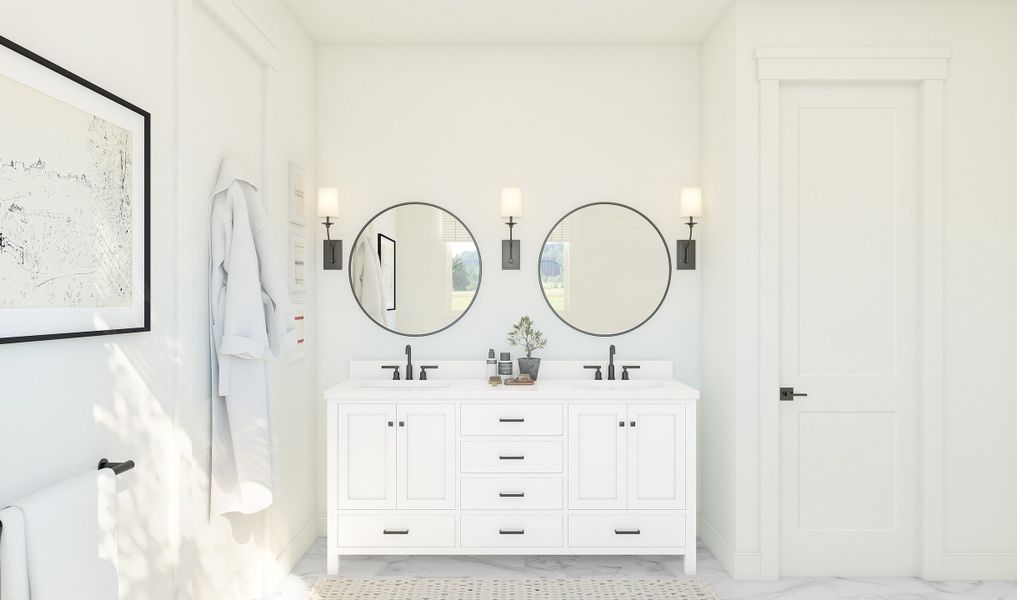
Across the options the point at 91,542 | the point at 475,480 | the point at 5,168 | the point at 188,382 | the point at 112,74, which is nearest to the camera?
the point at 5,168

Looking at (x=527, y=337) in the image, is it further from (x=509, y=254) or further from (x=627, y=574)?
(x=627, y=574)

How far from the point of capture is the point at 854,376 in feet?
9.39

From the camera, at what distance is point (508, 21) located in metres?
3.07

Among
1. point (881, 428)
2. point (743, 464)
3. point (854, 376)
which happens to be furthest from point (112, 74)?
point (881, 428)

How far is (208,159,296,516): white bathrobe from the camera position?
2.16m

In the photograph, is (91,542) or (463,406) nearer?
(91,542)

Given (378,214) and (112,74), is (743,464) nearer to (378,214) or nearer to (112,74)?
(378,214)

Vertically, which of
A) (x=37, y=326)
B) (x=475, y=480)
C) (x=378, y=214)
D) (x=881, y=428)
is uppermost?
(x=378, y=214)

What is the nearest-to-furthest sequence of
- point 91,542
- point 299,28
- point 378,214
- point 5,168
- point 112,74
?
point 5,168, point 91,542, point 112,74, point 299,28, point 378,214

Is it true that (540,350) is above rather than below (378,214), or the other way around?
below

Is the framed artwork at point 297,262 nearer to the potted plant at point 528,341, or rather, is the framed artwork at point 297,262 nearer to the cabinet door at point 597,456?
the potted plant at point 528,341

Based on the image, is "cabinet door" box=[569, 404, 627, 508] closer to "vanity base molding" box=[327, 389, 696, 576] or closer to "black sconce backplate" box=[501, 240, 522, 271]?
"vanity base molding" box=[327, 389, 696, 576]

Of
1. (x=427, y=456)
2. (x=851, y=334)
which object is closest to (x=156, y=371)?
(x=427, y=456)

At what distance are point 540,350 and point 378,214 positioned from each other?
1.19 metres
